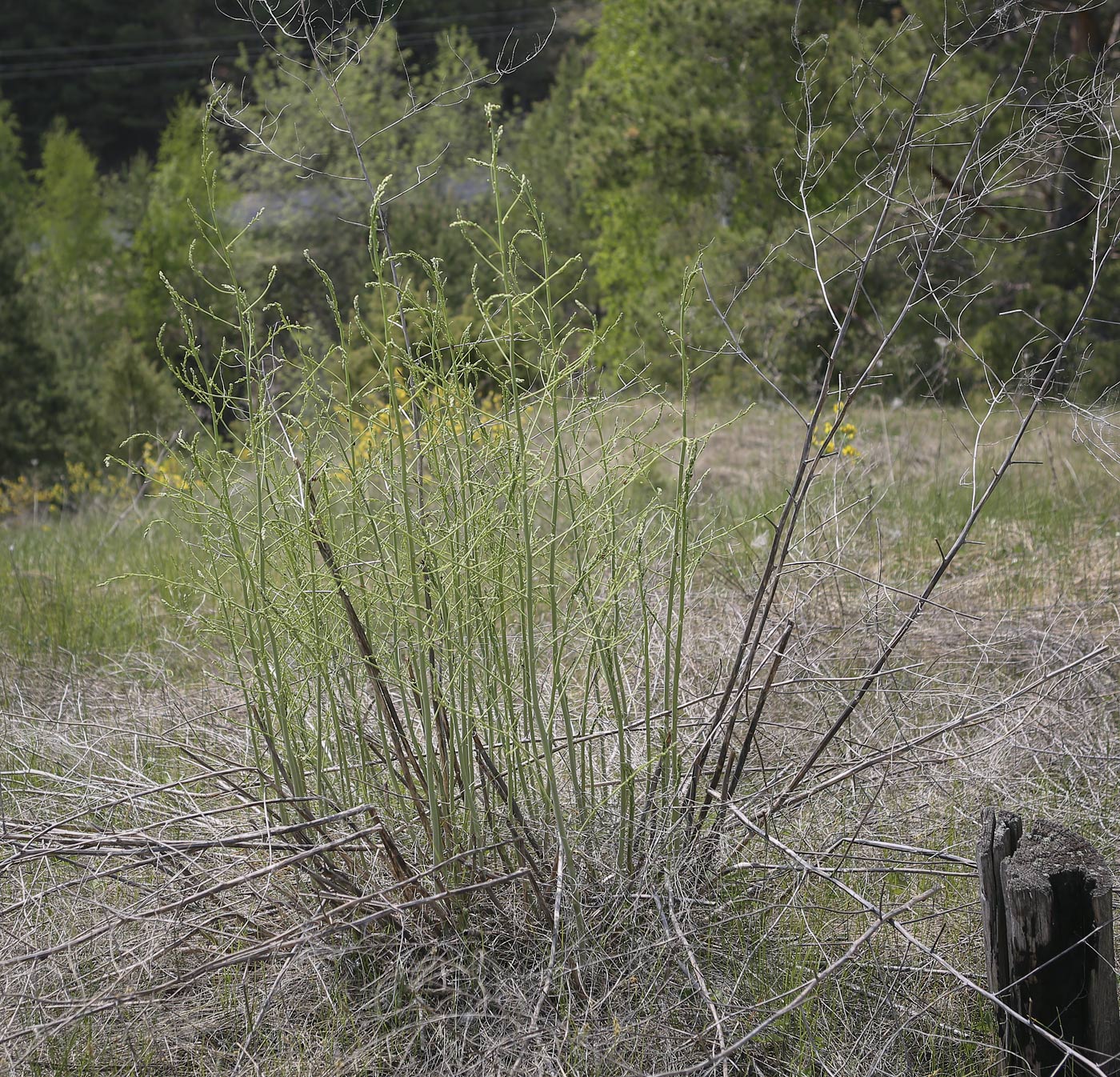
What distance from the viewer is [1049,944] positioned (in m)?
1.68

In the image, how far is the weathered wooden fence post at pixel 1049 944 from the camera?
1665mm

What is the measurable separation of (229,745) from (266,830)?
1082 mm

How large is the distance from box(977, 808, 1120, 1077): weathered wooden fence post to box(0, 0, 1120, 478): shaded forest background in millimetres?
945

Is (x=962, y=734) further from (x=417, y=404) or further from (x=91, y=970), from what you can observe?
(x=91, y=970)

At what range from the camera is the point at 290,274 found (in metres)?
22.0

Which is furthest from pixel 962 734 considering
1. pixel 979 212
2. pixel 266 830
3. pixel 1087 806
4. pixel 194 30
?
pixel 194 30

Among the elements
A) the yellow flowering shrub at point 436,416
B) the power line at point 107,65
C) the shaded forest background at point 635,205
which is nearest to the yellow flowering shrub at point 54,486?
the shaded forest background at point 635,205

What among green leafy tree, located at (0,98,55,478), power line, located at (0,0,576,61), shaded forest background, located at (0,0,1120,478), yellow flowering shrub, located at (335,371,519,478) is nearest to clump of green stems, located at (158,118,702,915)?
yellow flowering shrub, located at (335,371,519,478)

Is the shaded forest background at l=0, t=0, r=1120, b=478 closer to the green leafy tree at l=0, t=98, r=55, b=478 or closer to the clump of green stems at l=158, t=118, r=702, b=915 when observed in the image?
the green leafy tree at l=0, t=98, r=55, b=478

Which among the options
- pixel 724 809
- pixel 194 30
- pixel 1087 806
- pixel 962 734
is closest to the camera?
pixel 724 809

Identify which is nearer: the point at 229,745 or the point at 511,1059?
the point at 511,1059

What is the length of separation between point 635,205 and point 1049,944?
14.4 m

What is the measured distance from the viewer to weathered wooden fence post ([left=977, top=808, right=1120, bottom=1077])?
1665mm

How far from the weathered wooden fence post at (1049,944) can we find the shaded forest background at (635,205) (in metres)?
0.94
